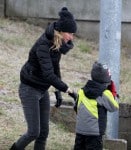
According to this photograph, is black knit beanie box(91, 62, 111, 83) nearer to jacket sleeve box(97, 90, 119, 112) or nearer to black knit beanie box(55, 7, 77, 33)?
jacket sleeve box(97, 90, 119, 112)

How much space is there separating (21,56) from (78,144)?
5.90 metres

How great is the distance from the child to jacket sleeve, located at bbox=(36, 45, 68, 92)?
0.30 meters

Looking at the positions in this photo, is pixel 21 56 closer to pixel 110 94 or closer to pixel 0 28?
pixel 0 28

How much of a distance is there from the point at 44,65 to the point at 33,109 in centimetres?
51

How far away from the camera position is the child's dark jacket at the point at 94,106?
5469 millimetres

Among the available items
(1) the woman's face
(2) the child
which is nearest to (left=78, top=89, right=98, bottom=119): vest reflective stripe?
(2) the child

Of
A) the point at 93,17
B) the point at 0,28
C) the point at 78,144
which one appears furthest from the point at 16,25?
the point at 78,144

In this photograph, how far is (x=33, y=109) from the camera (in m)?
5.51

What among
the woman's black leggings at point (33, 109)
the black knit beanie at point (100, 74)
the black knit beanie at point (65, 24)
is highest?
the black knit beanie at point (65, 24)

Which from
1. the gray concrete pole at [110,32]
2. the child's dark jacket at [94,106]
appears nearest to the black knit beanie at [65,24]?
the child's dark jacket at [94,106]

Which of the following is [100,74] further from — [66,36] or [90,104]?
[66,36]

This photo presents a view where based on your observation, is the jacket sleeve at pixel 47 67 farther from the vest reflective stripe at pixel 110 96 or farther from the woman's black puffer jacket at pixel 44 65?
the vest reflective stripe at pixel 110 96

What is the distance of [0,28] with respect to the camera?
512 inches

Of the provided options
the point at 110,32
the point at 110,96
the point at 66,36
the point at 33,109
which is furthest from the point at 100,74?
the point at 110,32
